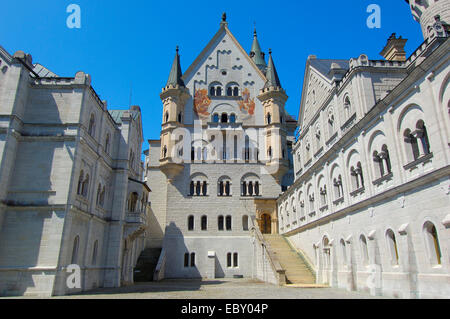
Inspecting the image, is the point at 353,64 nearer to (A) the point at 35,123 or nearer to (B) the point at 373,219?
(B) the point at 373,219

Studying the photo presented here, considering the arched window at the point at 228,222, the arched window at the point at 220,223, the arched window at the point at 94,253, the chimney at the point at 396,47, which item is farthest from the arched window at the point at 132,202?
the chimney at the point at 396,47

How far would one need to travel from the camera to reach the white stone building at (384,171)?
1323cm

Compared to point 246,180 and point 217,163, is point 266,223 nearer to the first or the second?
point 246,180

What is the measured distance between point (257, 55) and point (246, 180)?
113ft

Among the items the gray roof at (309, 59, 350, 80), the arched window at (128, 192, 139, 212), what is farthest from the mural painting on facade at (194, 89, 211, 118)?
the gray roof at (309, 59, 350, 80)

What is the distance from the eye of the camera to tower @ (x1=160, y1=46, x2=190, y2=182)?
41375 mm

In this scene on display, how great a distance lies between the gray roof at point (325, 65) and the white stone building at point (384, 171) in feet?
0.55

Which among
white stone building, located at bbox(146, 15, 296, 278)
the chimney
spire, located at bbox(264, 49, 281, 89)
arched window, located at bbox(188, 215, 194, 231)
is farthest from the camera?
spire, located at bbox(264, 49, 281, 89)

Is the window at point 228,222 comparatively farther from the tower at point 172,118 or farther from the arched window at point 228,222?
the tower at point 172,118

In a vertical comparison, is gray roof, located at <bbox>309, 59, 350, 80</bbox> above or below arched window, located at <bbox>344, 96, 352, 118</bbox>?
above

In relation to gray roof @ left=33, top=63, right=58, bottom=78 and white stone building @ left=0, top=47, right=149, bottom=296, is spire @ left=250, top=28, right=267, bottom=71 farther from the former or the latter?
gray roof @ left=33, top=63, right=58, bottom=78

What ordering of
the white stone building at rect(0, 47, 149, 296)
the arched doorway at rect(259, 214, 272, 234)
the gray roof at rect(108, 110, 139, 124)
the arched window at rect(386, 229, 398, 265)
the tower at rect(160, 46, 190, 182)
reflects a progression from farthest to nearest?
the arched doorway at rect(259, 214, 272, 234)
the tower at rect(160, 46, 190, 182)
the gray roof at rect(108, 110, 139, 124)
the white stone building at rect(0, 47, 149, 296)
the arched window at rect(386, 229, 398, 265)

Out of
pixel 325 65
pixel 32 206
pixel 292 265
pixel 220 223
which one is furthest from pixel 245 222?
pixel 32 206

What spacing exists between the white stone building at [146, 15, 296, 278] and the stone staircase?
5.34 meters
